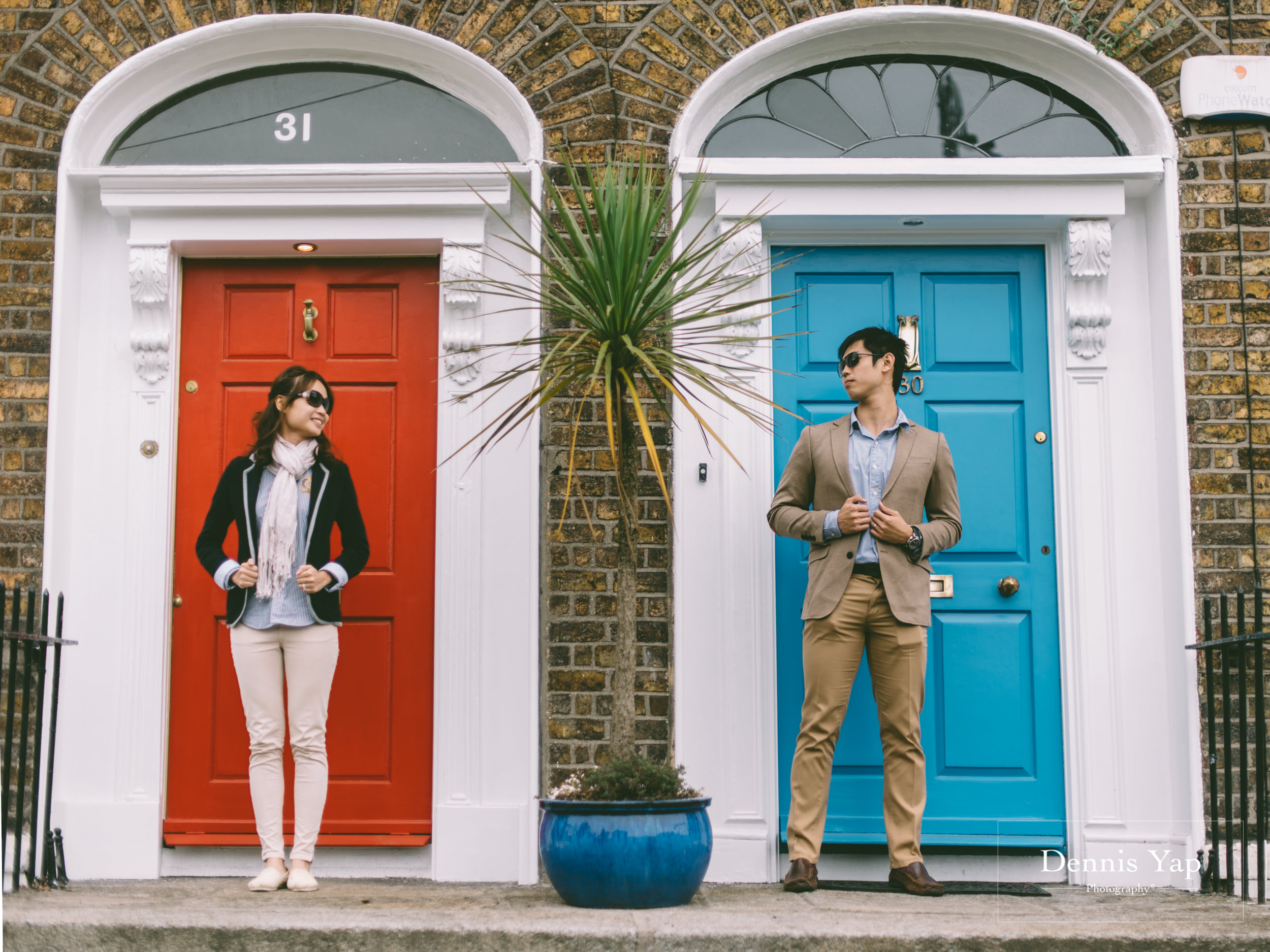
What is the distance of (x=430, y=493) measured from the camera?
5023 mm

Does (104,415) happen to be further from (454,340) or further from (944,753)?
(944,753)

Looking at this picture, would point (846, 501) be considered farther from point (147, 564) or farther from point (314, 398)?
point (147, 564)

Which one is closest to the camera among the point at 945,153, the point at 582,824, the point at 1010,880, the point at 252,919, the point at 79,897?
the point at 252,919

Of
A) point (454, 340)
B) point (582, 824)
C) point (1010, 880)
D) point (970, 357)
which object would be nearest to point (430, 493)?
point (454, 340)

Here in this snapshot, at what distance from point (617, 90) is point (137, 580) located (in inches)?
106

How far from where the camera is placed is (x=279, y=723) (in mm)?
4340

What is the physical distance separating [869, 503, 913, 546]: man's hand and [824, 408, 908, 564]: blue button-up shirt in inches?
3.1

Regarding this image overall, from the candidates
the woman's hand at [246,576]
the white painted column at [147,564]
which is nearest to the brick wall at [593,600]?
the woman's hand at [246,576]

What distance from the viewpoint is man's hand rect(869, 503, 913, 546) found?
168 inches

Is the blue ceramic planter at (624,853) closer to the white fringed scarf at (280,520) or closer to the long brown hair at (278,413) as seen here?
the white fringed scarf at (280,520)

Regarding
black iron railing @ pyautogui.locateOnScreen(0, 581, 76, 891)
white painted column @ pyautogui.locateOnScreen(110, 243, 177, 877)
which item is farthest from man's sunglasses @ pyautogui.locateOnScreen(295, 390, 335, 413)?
black iron railing @ pyautogui.locateOnScreen(0, 581, 76, 891)

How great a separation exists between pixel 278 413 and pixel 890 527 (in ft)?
7.15

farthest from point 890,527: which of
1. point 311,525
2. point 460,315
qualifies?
point 311,525

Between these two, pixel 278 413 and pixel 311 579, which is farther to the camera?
pixel 278 413
